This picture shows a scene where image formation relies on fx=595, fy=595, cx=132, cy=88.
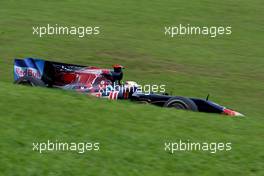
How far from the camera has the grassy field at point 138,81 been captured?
7.66 metres

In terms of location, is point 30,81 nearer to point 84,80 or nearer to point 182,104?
point 84,80

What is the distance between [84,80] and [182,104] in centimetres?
267

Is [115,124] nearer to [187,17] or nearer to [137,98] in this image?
[137,98]

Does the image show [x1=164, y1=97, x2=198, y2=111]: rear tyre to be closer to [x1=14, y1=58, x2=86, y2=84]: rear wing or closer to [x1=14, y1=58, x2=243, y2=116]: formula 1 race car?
[x1=14, y1=58, x2=243, y2=116]: formula 1 race car

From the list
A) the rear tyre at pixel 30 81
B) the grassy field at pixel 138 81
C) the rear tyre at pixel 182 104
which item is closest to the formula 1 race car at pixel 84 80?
the rear tyre at pixel 30 81

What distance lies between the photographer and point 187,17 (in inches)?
1080

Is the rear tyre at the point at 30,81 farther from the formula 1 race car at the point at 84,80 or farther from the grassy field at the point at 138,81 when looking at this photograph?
the grassy field at the point at 138,81

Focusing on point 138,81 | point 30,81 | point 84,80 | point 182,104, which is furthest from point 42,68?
point 138,81

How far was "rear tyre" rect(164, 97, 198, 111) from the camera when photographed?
1168 cm

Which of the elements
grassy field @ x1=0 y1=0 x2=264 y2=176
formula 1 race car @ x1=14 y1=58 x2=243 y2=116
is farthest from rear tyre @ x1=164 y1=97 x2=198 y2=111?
grassy field @ x1=0 y1=0 x2=264 y2=176

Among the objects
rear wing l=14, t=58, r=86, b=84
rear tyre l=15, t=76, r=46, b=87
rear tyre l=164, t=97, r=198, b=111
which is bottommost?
rear tyre l=164, t=97, r=198, b=111

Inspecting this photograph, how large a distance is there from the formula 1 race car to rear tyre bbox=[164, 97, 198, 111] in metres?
0.39

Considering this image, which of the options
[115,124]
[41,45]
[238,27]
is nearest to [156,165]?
[115,124]

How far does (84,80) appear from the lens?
13367mm
